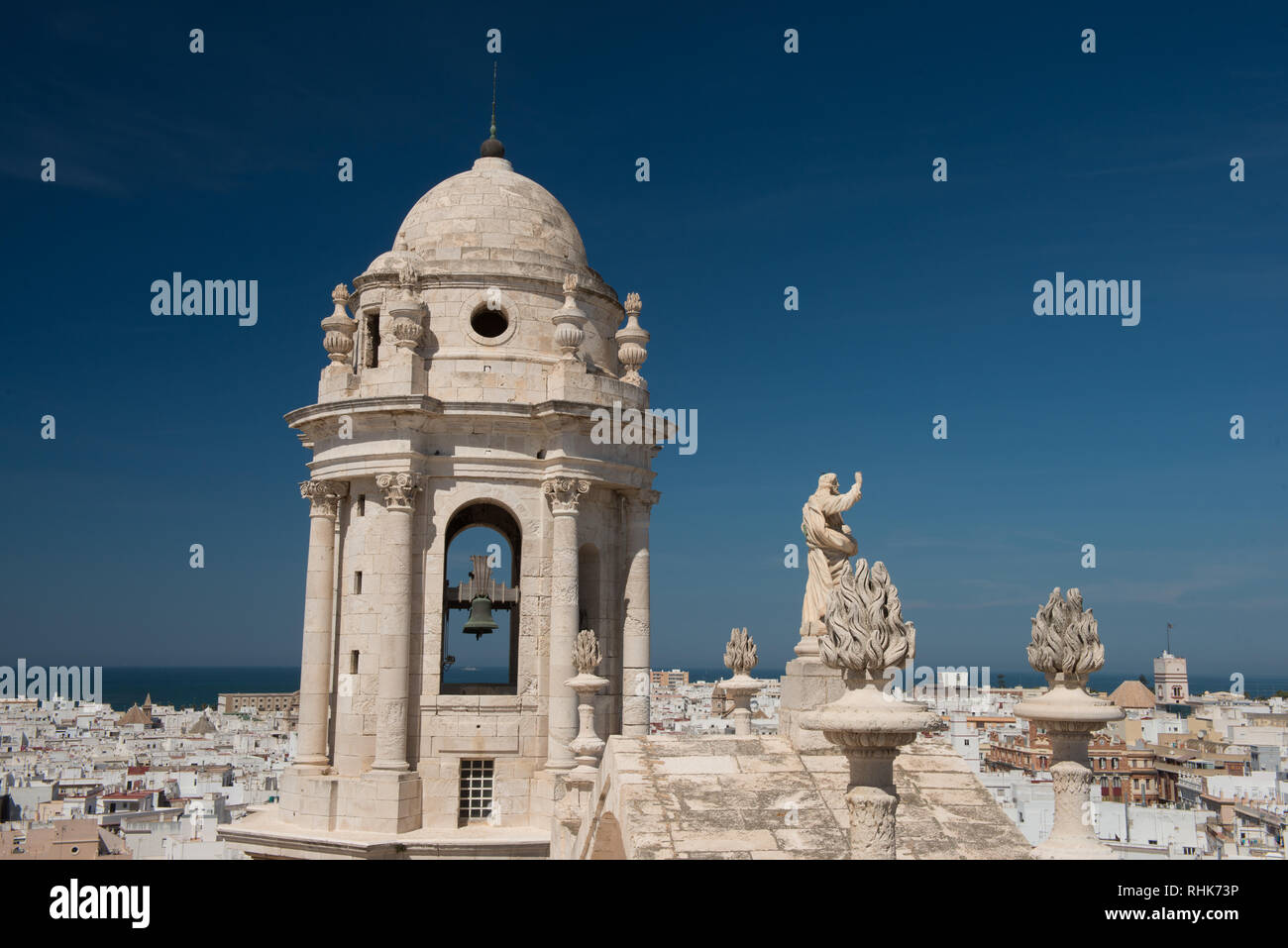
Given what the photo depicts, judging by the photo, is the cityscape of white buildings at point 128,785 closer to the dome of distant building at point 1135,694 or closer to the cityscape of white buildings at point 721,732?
the cityscape of white buildings at point 721,732

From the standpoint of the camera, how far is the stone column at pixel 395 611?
79.7ft

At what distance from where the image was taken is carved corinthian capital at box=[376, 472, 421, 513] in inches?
972

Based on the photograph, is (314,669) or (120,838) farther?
(120,838)

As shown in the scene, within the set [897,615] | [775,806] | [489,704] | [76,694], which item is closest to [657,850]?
[775,806]

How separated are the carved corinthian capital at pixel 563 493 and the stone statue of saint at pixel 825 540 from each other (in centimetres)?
885

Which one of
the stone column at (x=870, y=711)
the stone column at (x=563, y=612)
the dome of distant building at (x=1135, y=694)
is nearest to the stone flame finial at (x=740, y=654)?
the stone column at (x=563, y=612)

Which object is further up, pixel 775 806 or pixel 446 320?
pixel 446 320

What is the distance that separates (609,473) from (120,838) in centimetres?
3102

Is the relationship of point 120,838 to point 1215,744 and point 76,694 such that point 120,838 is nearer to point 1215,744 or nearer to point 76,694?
point 76,694

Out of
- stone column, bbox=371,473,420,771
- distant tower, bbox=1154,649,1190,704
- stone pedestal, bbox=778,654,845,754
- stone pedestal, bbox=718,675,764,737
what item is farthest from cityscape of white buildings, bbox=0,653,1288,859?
distant tower, bbox=1154,649,1190,704

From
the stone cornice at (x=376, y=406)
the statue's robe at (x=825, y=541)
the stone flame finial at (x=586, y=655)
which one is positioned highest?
the stone cornice at (x=376, y=406)

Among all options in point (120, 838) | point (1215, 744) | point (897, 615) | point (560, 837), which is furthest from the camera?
point (1215, 744)

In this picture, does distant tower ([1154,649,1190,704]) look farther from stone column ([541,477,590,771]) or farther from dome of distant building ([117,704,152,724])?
stone column ([541,477,590,771])

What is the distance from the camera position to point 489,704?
24.9m
